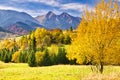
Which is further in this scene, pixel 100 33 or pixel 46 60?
pixel 46 60

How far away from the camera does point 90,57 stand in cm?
3222

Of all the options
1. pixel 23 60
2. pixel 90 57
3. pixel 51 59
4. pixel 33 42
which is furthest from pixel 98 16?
pixel 33 42

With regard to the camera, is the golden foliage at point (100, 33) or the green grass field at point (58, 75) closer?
the green grass field at point (58, 75)

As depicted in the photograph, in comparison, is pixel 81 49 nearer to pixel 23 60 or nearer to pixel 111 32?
pixel 111 32

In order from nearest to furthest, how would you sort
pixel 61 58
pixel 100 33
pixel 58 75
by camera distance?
pixel 100 33
pixel 58 75
pixel 61 58

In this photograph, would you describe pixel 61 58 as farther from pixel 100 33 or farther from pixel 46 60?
pixel 100 33

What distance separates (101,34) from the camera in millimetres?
29812

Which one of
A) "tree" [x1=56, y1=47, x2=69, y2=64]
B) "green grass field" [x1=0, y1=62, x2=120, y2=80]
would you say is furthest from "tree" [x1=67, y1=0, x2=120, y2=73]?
"tree" [x1=56, y1=47, x2=69, y2=64]

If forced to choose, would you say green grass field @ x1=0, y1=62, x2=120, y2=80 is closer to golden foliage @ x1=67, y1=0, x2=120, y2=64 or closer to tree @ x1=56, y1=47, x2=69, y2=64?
golden foliage @ x1=67, y1=0, x2=120, y2=64

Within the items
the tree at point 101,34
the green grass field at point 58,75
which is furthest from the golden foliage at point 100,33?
the green grass field at point 58,75

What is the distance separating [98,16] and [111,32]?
98.8 inches

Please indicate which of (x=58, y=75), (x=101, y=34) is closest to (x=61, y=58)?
(x=58, y=75)

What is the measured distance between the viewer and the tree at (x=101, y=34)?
29656 millimetres

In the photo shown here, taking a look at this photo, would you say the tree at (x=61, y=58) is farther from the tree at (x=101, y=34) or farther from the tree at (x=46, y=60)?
the tree at (x=101, y=34)
